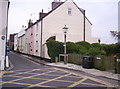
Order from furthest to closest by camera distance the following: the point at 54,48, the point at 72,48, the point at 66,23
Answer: the point at 66,23
the point at 54,48
the point at 72,48

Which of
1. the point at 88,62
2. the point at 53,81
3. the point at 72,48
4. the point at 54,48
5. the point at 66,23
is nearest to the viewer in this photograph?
the point at 53,81

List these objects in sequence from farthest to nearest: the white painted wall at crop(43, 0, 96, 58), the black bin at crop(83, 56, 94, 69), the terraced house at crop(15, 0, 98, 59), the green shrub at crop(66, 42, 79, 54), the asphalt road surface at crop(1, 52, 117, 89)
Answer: the white painted wall at crop(43, 0, 96, 58) < the terraced house at crop(15, 0, 98, 59) < the green shrub at crop(66, 42, 79, 54) < the black bin at crop(83, 56, 94, 69) < the asphalt road surface at crop(1, 52, 117, 89)

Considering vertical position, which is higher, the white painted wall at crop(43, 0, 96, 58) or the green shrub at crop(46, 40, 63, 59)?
the white painted wall at crop(43, 0, 96, 58)

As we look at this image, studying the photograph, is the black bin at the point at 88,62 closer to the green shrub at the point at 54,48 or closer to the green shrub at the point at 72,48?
the green shrub at the point at 72,48

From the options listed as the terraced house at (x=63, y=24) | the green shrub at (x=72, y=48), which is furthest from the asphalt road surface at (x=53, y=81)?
the terraced house at (x=63, y=24)

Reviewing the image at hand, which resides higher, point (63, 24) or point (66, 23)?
point (66, 23)

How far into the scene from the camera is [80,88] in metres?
7.72

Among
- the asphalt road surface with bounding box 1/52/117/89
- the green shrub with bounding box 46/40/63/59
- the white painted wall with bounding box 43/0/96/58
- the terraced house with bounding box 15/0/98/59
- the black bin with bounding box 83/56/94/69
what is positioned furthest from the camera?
the white painted wall with bounding box 43/0/96/58

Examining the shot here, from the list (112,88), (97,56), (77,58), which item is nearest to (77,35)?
(77,58)

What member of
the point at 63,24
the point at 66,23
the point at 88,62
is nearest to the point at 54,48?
the point at 63,24

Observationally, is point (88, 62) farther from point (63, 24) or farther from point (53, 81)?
point (63, 24)

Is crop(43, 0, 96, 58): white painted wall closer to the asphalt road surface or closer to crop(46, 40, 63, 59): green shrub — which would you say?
crop(46, 40, 63, 59): green shrub

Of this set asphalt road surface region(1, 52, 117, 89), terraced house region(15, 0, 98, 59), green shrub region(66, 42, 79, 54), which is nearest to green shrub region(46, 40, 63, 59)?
green shrub region(66, 42, 79, 54)

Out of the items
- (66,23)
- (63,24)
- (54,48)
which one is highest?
(66,23)
